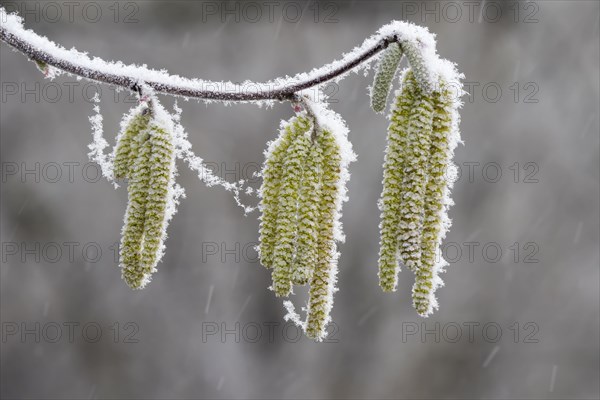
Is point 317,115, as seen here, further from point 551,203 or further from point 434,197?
point 551,203

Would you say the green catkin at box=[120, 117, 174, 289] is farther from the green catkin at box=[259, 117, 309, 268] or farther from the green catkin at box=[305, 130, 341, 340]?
the green catkin at box=[305, 130, 341, 340]

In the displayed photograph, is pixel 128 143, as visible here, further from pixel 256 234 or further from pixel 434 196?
pixel 256 234

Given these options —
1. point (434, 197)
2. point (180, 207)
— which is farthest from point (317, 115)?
point (180, 207)

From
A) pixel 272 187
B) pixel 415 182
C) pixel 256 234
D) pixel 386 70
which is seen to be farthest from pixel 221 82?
pixel 256 234

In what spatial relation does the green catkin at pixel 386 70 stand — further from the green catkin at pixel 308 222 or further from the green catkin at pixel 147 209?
the green catkin at pixel 147 209

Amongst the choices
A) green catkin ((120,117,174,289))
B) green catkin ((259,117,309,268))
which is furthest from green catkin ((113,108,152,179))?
green catkin ((259,117,309,268))

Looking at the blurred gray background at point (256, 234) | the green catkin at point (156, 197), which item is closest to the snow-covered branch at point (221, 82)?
the green catkin at point (156, 197)
